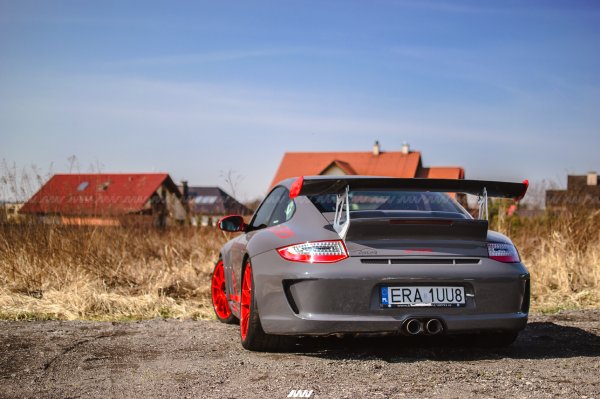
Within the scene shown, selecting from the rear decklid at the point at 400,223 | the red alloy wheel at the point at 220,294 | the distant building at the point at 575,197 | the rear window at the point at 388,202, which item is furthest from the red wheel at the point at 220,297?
the distant building at the point at 575,197

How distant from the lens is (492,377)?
4387 mm

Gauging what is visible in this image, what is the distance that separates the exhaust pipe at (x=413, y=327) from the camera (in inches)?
191

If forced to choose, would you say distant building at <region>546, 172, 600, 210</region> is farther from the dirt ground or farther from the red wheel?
the red wheel

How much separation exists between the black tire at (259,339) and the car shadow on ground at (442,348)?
13 cm

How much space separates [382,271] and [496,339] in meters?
1.31

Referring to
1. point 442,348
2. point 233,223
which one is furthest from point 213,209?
point 442,348

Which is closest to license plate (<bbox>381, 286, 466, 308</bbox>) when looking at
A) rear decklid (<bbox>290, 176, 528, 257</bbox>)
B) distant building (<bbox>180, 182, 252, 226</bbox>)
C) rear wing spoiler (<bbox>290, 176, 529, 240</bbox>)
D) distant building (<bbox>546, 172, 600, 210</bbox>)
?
rear decklid (<bbox>290, 176, 528, 257</bbox>)

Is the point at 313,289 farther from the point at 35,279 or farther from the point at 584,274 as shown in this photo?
the point at 584,274

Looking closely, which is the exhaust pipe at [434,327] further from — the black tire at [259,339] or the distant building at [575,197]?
the distant building at [575,197]

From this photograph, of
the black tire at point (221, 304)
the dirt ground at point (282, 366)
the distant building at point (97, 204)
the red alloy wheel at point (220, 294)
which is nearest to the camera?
the dirt ground at point (282, 366)

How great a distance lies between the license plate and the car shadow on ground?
15.6 inches

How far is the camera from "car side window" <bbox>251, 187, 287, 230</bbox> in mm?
6156

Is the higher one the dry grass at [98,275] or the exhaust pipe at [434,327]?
the exhaust pipe at [434,327]

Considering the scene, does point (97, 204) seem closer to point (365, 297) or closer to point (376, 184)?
point (376, 184)
